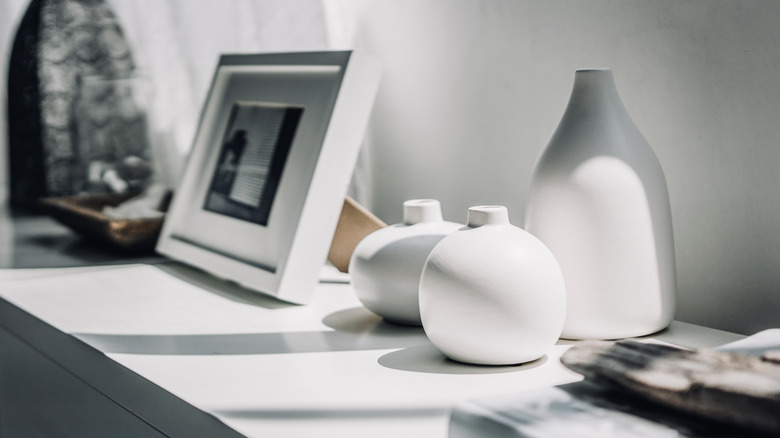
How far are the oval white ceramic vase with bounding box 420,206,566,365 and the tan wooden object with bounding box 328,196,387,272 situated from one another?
1.12 ft

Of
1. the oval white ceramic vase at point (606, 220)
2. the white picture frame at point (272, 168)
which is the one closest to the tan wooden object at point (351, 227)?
the white picture frame at point (272, 168)

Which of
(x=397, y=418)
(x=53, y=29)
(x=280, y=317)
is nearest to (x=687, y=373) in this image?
(x=397, y=418)

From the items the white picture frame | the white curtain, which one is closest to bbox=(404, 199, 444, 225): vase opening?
the white picture frame

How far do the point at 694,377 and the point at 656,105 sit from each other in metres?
0.41

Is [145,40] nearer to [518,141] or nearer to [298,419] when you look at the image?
[518,141]

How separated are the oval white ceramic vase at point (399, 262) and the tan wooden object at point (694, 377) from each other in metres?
0.25

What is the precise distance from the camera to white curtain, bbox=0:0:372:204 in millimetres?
1240

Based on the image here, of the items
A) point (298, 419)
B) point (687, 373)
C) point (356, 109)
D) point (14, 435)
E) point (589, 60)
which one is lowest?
point (14, 435)

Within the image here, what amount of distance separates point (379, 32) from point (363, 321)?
1.69 ft

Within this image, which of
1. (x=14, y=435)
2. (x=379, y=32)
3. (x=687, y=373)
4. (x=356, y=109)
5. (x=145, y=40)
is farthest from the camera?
(x=145, y=40)

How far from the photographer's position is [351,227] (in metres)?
0.99

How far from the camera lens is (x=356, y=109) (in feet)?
3.03

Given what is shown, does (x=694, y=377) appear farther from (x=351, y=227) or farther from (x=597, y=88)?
(x=351, y=227)

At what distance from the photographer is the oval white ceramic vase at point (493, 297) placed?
0.60 m
